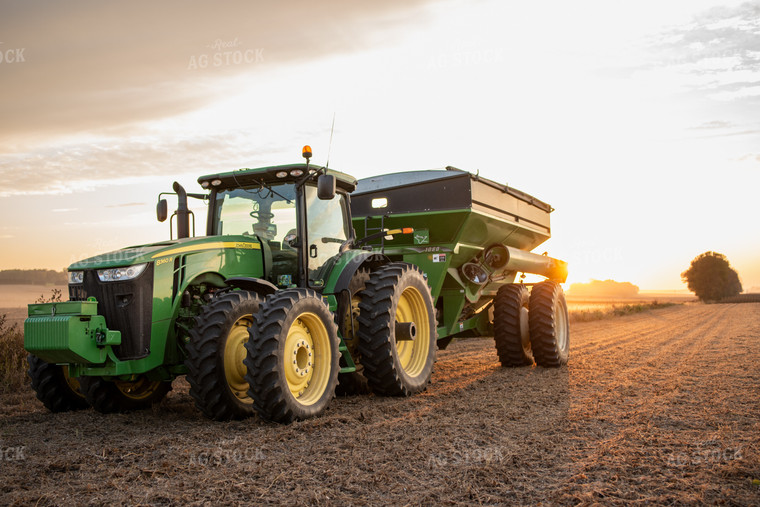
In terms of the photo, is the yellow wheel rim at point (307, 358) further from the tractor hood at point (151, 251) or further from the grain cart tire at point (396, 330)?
the tractor hood at point (151, 251)

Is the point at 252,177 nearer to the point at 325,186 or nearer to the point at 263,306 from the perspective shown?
the point at 325,186

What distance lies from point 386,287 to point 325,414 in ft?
5.34

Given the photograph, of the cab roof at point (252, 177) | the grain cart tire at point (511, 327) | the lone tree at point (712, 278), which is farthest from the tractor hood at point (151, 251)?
the lone tree at point (712, 278)

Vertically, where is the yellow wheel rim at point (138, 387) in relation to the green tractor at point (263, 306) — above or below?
below

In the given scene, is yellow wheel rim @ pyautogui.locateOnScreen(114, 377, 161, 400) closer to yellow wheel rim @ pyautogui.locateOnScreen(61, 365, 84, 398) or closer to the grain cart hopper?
yellow wheel rim @ pyautogui.locateOnScreen(61, 365, 84, 398)

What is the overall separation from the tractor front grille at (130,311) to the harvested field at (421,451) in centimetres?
74

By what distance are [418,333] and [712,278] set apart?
3112 inches

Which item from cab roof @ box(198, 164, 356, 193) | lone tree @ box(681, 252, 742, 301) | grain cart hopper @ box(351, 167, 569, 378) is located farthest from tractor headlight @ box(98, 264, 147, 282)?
lone tree @ box(681, 252, 742, 301)

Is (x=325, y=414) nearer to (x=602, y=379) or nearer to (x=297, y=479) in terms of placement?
(x=297, y=479)

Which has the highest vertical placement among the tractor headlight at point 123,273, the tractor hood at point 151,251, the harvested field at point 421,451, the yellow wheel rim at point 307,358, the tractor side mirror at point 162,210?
the tractor side mirror at point 162,210

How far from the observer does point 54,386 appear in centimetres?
646

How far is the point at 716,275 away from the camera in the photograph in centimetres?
7606

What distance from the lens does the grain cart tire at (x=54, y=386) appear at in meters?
6.42

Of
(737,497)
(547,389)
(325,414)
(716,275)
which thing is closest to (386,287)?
(325,414)
